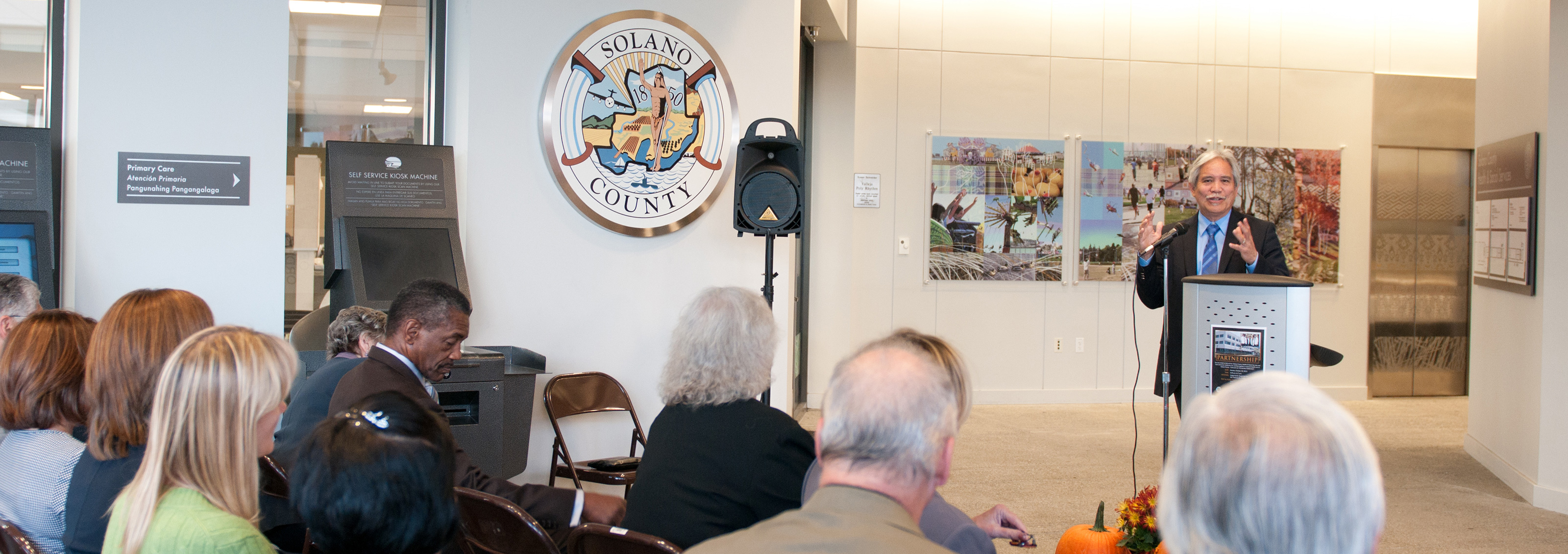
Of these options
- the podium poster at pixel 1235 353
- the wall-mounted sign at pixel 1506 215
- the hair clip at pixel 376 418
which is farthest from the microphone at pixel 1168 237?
the hair clip at pixel 376 418

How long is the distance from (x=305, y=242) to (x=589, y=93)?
139 centimetres

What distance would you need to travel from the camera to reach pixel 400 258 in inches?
159

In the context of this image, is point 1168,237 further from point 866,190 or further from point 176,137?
point 866,190

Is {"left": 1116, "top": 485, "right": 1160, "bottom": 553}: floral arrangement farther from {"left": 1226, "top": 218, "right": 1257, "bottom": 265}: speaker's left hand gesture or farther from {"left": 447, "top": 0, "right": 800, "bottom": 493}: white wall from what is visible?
{"left": 447, "top": 0, "right": 800, "bottom": 493}: white wall

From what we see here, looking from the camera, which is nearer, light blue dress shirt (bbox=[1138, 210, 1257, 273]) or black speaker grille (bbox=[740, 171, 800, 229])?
light blue dress shirt (bbox=[1138, 210, 1257, 273])

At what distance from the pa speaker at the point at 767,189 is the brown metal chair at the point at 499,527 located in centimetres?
214

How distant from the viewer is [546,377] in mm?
4453

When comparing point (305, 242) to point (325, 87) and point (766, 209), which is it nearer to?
point (325, 87)

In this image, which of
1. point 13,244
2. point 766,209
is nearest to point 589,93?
point 766,209

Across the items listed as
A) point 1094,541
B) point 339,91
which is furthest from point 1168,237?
point 339,91

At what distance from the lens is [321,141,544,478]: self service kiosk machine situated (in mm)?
Result: 3820

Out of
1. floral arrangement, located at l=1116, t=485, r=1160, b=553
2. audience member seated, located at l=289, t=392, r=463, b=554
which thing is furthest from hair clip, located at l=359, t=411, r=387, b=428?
floral arrangement, located at l=1116, t=485, r=1160, b=553

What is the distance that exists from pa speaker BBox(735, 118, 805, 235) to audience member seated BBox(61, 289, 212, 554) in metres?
2.48

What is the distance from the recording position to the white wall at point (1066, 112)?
24.9 feet
